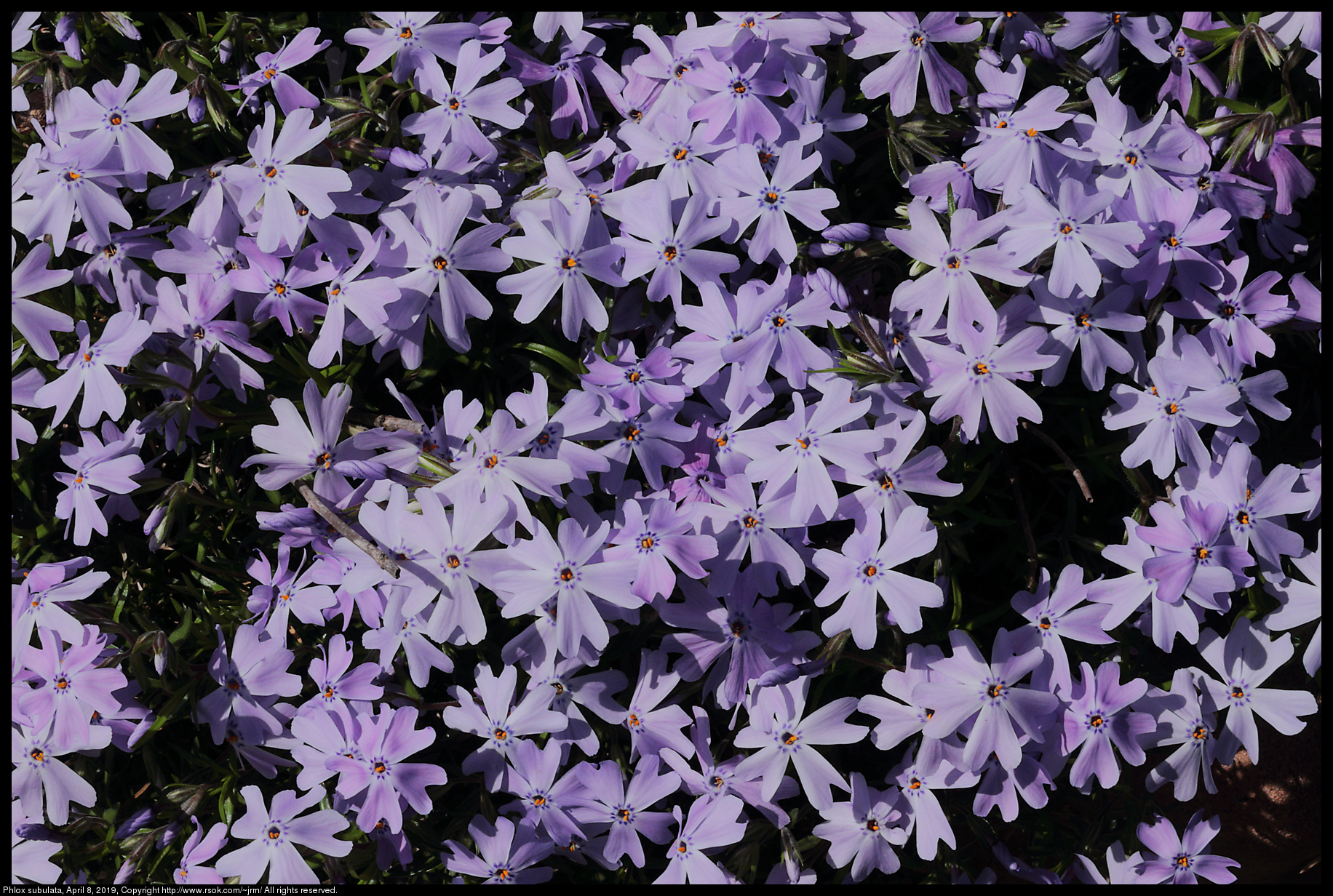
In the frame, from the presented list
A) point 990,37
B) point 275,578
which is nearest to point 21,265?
point 275,578

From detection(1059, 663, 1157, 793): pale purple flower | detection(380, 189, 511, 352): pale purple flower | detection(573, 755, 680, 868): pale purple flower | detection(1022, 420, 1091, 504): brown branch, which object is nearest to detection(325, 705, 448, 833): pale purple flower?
detection(573, 755, 680, 868): pale purple flower

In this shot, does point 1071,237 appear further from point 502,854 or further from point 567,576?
point 502,854

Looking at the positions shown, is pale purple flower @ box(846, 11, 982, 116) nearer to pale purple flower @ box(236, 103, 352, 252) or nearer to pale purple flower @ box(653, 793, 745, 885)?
pale purple flower @ box(236, 103, 352, 252)

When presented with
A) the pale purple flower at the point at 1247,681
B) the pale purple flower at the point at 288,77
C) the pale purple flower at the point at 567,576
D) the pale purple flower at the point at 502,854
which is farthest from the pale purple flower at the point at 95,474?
the pale purple flower at the point at 1247,681

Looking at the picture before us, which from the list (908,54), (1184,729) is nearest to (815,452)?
(908,54)

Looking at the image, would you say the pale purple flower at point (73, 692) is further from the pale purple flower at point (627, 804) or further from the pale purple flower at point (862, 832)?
the pale purple flower at point (862, 832)

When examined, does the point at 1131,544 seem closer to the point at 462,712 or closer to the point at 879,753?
the point at 879,753

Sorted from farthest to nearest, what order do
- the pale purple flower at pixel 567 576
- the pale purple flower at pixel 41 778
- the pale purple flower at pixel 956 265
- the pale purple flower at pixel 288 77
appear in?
1. the pale purple flower at pixel 288 77
2. the pale purple flower at pixel 41 778
3. the pale purple flower at pixel 956 265
4. the pale purple flower at pixel 567 576
